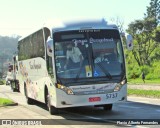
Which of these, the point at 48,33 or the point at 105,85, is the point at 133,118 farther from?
the point at 48,33

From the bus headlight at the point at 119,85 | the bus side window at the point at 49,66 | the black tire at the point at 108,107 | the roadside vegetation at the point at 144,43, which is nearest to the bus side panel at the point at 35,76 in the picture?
the bus side window at the point at 49,66

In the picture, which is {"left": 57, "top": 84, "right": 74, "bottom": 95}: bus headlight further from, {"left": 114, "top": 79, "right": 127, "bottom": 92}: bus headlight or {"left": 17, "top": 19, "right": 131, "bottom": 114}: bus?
{"left": 114, "top": 79, "right": 127, "bottom": 92}: bus headlight

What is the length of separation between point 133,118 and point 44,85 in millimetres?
4723

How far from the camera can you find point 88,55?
48.9 feet

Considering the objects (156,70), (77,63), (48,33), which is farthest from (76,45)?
(156,70)

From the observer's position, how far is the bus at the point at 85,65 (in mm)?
14625

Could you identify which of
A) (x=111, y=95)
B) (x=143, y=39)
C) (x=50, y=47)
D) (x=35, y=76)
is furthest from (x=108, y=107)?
(x=143, y=39)

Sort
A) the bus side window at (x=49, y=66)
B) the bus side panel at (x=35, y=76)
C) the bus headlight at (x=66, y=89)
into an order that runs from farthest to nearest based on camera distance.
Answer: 1. the bus side panel at (x=35, y=76)
2. the bus side window at (x=49, y=66)
3. the bus headlight at (x=66, y=89)

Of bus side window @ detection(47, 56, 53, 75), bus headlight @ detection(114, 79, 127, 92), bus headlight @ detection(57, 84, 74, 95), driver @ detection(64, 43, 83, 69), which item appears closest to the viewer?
bus headlight @ detection(57, 84, 74, 95)

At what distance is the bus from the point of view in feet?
48.0

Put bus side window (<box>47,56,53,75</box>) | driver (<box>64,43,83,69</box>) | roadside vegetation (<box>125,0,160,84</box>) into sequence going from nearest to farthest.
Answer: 1. driver (<box>64,43,83,69</box>)
2. bus side window (<box>47,56,53,75</box>)
3. roadside vegetation (<box>125,0,160,84</box>)

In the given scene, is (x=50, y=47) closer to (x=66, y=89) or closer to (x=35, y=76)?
(x=66, y=89)

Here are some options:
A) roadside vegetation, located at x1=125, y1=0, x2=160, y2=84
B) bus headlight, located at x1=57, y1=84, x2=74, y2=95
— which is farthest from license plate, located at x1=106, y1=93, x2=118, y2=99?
roadside vegetation, located at x1=125, y1=0, x2=160, y2=84

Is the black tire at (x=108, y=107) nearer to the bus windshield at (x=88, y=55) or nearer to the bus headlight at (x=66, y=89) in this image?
the bus windshield at (x=88, y=55)
